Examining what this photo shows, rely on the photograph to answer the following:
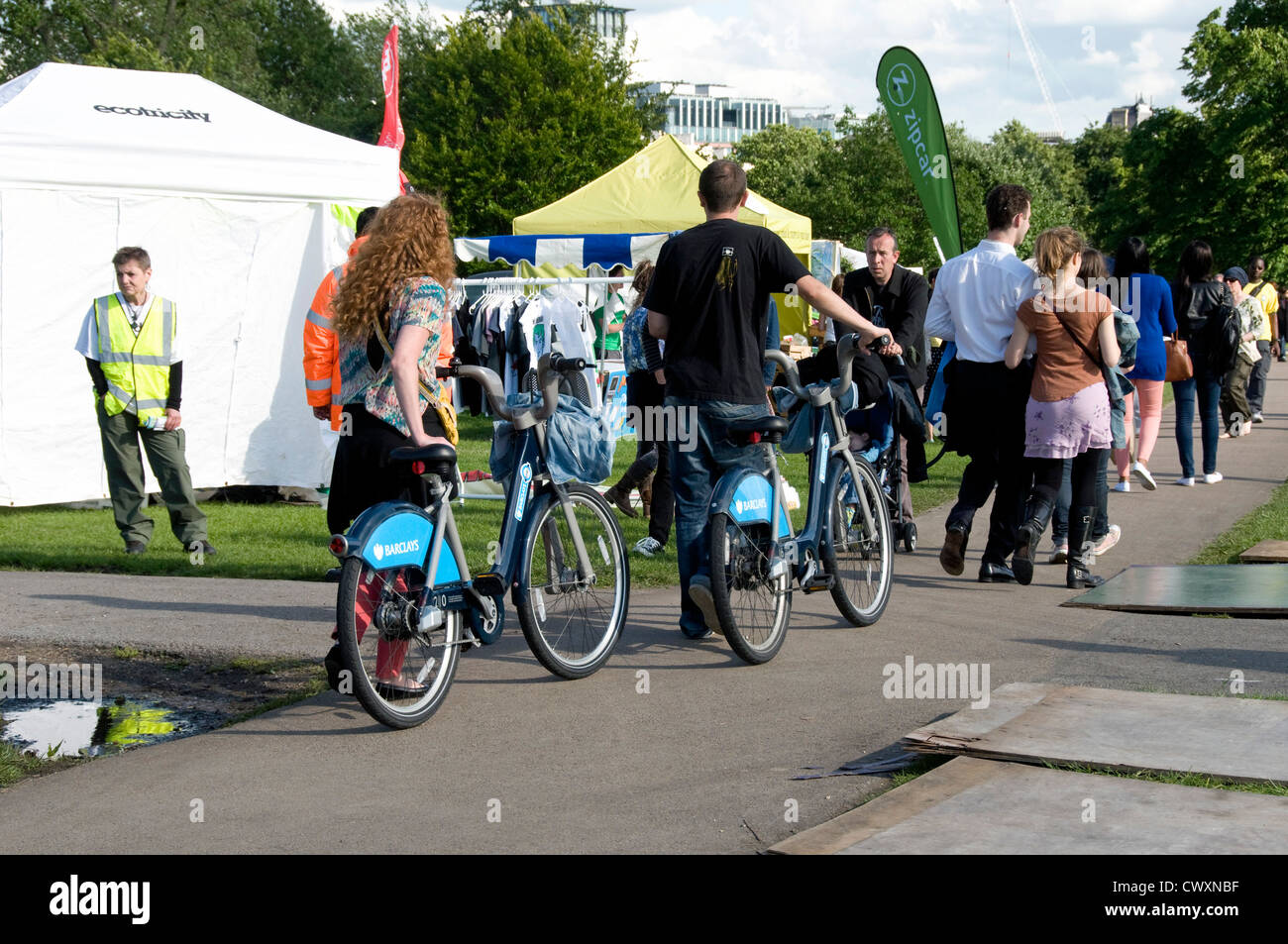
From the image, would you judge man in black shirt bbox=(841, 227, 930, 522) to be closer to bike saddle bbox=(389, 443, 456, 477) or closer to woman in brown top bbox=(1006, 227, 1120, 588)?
woman in brown top bbox=(1006, 227, 1120, 588)

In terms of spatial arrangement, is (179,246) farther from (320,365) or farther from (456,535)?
(456,535)

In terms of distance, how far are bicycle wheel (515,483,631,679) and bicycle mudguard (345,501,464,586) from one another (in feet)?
1.43

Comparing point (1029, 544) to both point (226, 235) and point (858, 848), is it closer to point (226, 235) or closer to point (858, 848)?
point (858, 848)

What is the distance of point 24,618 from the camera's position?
7.32 metres

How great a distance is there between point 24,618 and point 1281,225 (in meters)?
45.2

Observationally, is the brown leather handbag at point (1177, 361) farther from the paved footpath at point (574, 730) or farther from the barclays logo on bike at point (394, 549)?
the barclays logo on bike at point (394, 549)

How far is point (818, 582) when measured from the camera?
644 centimetres

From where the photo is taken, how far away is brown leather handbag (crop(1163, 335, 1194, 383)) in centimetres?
1206

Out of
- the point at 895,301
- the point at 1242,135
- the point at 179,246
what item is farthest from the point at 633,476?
the point at 1242,135

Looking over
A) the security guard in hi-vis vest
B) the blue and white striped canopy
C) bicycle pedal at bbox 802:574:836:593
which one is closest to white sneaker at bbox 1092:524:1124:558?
bicycle pedal at bbox 802:574:836:593

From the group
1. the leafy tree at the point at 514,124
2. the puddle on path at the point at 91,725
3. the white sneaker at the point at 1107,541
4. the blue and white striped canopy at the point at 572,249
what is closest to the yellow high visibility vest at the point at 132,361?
the puddle on path at the point at 91,725

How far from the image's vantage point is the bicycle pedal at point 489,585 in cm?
550
